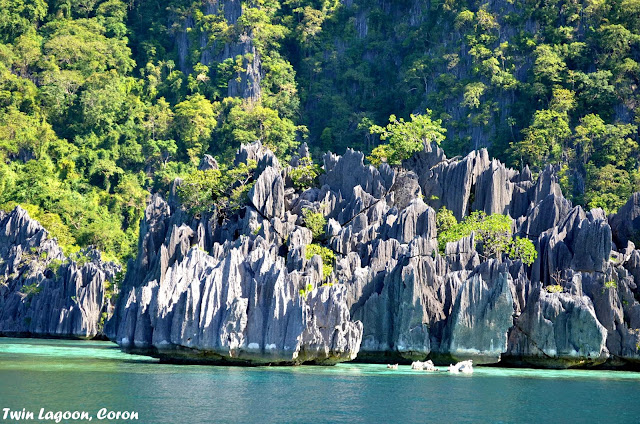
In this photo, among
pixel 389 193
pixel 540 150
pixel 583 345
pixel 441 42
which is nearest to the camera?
pixel 583 345

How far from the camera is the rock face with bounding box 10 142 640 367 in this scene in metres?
39.9

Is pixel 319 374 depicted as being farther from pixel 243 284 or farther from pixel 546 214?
pixel 546 214

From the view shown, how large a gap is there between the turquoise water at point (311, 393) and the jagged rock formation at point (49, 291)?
19.0m

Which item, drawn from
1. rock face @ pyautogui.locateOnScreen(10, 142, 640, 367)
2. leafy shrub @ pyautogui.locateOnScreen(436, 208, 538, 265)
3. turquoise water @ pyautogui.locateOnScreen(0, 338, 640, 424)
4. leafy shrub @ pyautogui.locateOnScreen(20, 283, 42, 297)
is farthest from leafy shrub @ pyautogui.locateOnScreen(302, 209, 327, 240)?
leafy shrub @ pyautogui.locateOnScreen(20, 283, 42, 297)

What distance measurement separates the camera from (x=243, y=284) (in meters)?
40.3

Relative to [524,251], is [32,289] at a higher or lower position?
lower

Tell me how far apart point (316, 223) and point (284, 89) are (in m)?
48.0

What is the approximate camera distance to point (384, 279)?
4691 centimetres

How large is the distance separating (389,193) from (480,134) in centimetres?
2991

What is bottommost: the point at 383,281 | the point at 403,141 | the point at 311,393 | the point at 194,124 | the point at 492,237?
the point at 311,393

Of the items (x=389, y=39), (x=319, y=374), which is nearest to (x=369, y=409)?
(x=319, y=374)

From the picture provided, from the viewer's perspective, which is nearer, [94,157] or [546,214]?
[546,214]

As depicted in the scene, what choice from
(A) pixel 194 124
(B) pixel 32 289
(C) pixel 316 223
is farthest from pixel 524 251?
(A) pixel 194 124

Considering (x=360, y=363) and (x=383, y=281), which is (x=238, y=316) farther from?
(x=383, y=281)
